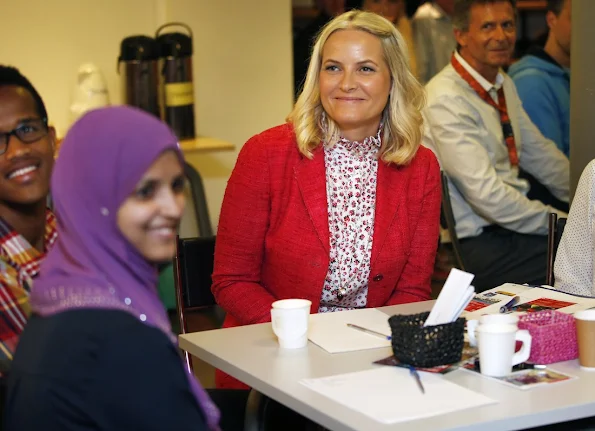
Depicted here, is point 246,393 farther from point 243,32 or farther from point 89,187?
point 243,32

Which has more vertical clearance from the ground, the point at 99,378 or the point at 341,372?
the point at 99,378

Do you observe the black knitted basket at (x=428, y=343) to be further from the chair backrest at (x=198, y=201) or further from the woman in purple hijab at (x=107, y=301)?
the chair backrest at (x=198, y=201)

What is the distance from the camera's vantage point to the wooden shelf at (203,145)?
4873 mm

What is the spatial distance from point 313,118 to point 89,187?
5.02 feet

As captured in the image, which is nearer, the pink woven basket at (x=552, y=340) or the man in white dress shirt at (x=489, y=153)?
the pink woven basket at (x=552, y=340)

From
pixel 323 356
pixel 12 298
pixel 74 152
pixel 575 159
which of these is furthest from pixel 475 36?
pixel 74 152

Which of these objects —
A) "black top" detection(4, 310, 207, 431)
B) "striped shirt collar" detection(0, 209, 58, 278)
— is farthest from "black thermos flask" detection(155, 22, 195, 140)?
"black top" detection(4, 310, 207, 431)

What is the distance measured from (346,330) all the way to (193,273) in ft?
2.17

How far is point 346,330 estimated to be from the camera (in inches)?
90.9

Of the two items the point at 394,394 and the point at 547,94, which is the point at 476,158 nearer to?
the point at 547,94

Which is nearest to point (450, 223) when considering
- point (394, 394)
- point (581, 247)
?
point (581, 247)

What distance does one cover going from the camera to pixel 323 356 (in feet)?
6.95

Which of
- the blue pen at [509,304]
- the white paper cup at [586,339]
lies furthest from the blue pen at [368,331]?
the white paper cup at [586,339]

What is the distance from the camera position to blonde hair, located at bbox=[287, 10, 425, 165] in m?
2.85
